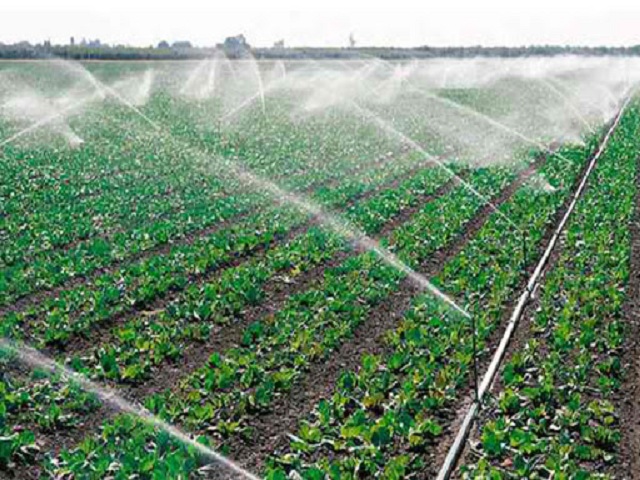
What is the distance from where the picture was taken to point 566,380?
7711mm

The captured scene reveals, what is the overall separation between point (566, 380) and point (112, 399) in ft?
14.4

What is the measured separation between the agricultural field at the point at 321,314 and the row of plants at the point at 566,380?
30 millimetres

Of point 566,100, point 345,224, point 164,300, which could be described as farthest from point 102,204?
point 566,100

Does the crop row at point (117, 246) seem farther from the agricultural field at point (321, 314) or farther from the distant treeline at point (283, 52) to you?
the distant treeline at point (283, 52)

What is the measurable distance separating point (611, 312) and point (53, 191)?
1321 centimetres

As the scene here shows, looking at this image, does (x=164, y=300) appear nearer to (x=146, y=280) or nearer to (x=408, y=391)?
(x=146, y=280)

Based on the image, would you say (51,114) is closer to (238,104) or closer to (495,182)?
(238,104)

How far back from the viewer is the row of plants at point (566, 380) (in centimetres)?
642

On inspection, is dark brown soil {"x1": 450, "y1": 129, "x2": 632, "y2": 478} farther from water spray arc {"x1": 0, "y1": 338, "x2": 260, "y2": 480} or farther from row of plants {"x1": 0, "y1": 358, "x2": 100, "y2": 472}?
row of plants {"x1": 0, "y1": 358, "x2": 100, "y2": 472}

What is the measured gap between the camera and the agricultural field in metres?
6.61

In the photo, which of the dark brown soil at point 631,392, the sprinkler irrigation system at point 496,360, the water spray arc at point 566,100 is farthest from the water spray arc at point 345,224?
the water spray arc at point 566,100

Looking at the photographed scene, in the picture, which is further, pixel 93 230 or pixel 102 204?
pixel 102 204

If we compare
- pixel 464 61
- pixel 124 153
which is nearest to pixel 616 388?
pixel 124 153

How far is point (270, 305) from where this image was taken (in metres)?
10.3
